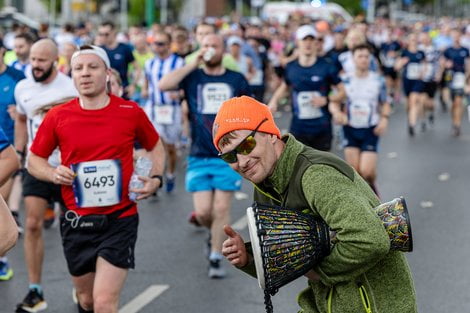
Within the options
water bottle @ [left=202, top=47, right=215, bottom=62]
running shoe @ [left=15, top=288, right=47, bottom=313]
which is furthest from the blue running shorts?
running shoe @ [left=15, top=288, right=47, bottom=313]

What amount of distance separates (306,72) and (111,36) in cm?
482

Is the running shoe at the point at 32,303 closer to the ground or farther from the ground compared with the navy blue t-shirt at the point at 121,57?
closer to the ground

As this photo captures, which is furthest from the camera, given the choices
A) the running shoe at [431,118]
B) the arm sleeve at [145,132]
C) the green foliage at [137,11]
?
the green foliage at [137,11]

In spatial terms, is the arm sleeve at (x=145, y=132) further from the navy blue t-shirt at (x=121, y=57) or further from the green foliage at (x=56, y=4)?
the green foliage at (x=56, y=4)

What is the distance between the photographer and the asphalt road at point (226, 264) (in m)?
7.67

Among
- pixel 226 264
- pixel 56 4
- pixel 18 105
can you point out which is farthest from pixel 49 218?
pixel 56 4

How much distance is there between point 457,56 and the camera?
20375 mm

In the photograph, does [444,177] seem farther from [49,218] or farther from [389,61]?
[389,61]

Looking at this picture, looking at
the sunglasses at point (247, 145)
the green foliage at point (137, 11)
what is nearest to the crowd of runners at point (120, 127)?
the sunglasses at point (247, 145)

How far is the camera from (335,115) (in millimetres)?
11086

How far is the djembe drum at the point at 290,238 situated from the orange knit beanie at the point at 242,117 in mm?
337

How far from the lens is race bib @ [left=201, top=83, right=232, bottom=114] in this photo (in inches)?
343

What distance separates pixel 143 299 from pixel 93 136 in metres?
2.10

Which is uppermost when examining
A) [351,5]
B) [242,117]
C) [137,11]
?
[351,5]
